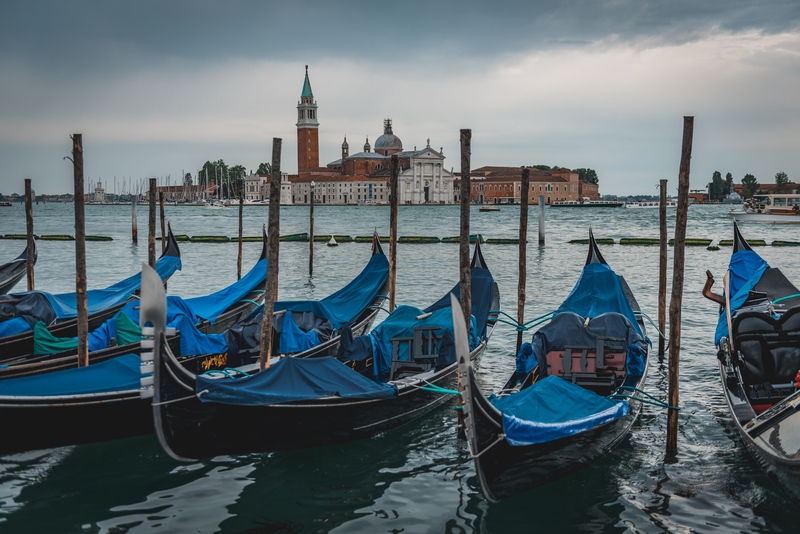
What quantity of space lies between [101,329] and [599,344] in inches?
154

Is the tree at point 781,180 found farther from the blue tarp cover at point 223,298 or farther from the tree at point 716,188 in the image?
the blue tarp cover at point 223,298

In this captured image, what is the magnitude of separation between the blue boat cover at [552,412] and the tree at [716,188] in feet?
311

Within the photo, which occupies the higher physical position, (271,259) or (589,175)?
(589,175)

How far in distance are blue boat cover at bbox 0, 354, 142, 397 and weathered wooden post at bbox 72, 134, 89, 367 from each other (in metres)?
0.70

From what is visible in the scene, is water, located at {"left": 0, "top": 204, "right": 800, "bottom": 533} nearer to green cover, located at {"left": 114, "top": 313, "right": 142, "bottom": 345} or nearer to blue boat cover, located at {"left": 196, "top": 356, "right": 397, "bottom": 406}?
blue boat cover, located at {"left": 196, "top": 356, "right": 397, "bottom": 406}

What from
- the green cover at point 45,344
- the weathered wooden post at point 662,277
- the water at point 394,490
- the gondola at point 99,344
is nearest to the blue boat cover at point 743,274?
the weathered wooden post at point 662,277

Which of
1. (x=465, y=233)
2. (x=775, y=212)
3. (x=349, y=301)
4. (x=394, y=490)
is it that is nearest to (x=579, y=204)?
(x=775, y=212)


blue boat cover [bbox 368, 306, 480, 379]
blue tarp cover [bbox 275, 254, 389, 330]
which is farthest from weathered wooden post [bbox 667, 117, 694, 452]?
blue tarp cover [bbox 275, 254, 389, 330]

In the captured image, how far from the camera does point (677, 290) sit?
4.53 metres

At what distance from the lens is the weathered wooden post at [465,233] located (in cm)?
494

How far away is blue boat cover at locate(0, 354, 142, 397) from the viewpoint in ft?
13.5

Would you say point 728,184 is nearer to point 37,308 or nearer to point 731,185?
point 731,185

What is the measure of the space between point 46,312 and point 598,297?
5.05 meters

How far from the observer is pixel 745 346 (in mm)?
4832
